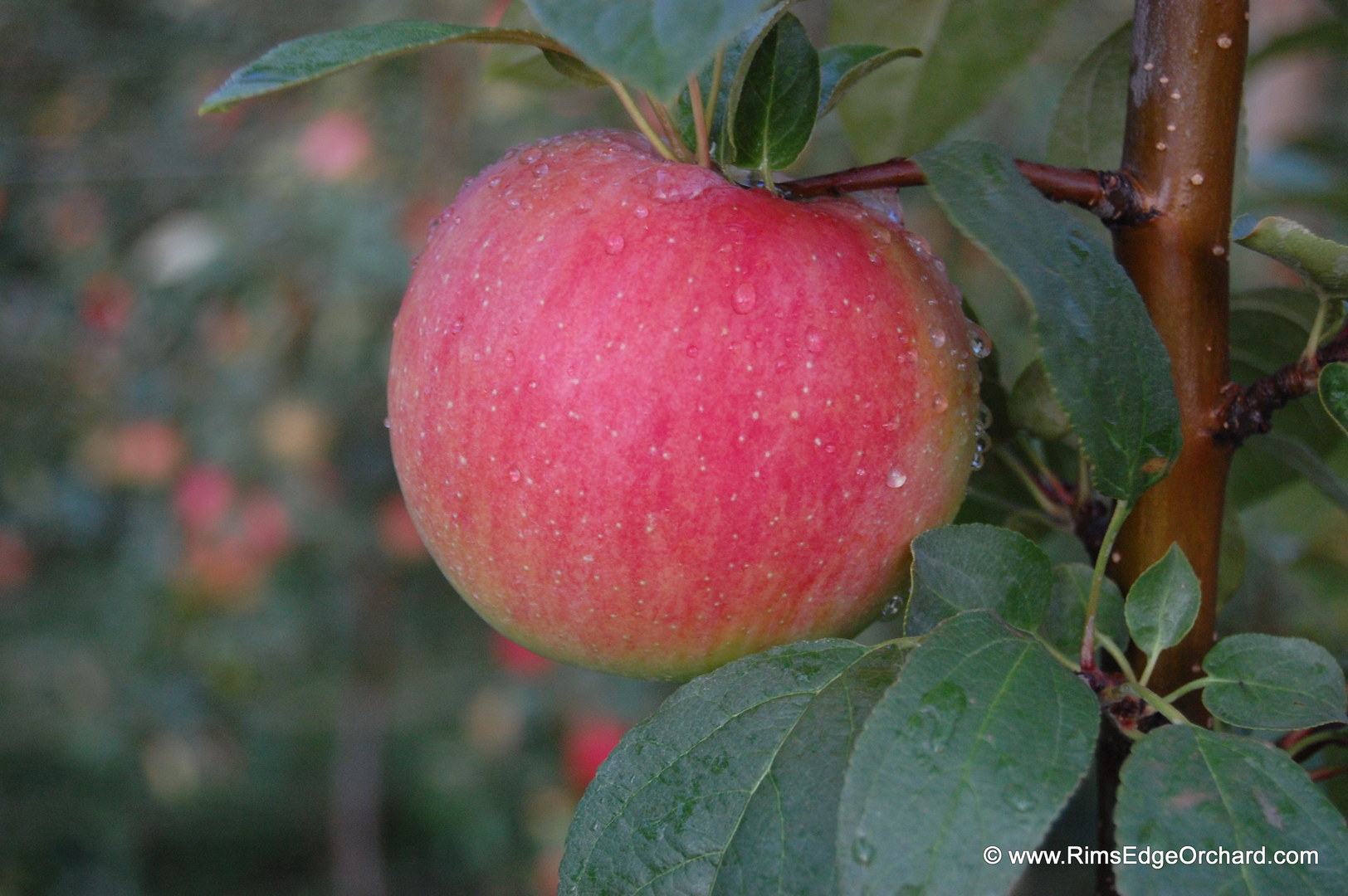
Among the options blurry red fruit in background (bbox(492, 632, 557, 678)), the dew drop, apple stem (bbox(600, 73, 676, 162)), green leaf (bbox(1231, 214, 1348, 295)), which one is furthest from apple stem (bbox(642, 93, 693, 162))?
blurry red fruit in background (bbox(492, 632, 557, 678))

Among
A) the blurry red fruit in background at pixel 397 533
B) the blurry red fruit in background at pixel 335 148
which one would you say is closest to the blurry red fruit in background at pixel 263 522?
the blurry red fruit in background at pixel 397 533

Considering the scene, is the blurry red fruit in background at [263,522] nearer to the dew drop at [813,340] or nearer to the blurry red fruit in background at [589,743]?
the blurry red fruit in background at [589,743]

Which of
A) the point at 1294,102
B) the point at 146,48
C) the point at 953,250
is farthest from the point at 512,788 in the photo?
the point at 1294,102

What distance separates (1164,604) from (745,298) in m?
0.19

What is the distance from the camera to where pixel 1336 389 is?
373mm

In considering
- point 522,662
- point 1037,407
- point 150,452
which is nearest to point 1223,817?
point 1037,407

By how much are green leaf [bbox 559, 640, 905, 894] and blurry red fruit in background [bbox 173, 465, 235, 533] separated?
1.38 meters

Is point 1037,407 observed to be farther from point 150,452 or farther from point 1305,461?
point 150,452

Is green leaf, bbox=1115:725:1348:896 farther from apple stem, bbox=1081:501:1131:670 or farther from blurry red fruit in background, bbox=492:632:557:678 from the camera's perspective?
blurry red fruit in background, bbox=492:632:557:678

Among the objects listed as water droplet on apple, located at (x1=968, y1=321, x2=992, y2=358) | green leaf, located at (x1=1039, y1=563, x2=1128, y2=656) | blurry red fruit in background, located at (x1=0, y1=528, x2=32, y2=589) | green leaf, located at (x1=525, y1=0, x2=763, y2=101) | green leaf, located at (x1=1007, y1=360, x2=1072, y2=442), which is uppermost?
green leaf, located at (x1=525, y1=0, x2=763, y2=101)

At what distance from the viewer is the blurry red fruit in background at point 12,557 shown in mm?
1936

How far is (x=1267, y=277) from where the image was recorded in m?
1.87

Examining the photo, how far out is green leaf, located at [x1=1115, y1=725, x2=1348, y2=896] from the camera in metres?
0.30

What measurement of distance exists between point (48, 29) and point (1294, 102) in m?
2.67
